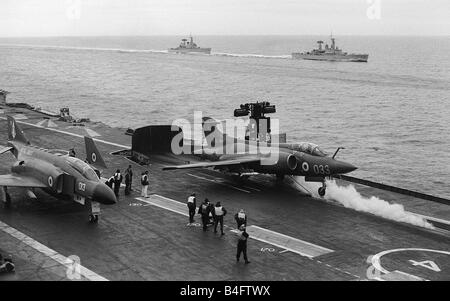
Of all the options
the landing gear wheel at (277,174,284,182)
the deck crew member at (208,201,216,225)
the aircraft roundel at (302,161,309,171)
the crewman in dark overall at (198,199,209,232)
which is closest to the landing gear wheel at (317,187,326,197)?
the aircraft roundel at (302,161,309,171)

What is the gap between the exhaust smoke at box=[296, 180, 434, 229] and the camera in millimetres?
24703

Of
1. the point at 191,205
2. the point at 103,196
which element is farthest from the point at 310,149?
the point at 103,196

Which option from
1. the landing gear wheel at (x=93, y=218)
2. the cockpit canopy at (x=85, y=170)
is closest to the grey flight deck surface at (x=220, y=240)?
the landing gear wheel at (x=93, y=218)

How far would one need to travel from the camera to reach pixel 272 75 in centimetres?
14962

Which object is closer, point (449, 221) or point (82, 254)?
point (82, 254)

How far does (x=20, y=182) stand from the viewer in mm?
24016

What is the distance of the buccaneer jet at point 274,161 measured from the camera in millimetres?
27531

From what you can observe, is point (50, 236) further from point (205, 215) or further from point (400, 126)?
point (400, 126)

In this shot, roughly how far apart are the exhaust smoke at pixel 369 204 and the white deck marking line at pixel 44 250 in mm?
14628

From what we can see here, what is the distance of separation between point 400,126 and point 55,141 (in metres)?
50.7

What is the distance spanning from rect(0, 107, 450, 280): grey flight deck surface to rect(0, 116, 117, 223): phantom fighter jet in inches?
48.3

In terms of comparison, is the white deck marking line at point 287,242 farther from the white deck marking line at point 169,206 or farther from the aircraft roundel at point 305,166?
the aircraft roundel at point 305,166

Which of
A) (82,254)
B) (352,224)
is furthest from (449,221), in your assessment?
(82,254)
